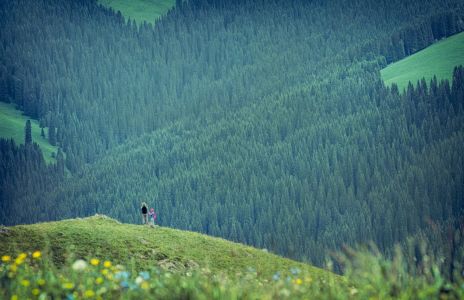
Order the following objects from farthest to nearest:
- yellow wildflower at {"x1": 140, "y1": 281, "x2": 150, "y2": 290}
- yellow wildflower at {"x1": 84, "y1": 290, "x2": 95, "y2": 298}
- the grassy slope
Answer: the grassy slope < yellow wildflower at {"x1": 140, "y1": 281, "x2": 150, "y2": 290} < yellow wildflower at {"x1": 84, "y1": 290, "x2": 95, "y2": 298}

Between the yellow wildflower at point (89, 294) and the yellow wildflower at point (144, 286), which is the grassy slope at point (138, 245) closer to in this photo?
the yellow wildflower at point (89, 294)

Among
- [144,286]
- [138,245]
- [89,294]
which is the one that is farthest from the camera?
[138,245]

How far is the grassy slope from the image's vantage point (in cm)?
4869

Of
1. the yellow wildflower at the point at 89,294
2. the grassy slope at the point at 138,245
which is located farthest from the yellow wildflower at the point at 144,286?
the grassy slope at the point at 138,245

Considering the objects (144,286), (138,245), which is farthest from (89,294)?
(138,245)

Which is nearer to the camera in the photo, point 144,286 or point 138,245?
point 144,286

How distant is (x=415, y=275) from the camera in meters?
18.1

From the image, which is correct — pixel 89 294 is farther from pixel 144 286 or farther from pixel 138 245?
pixel 138 245

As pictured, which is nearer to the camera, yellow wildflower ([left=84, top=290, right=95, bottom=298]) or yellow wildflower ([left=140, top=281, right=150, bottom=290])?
yellow wildflower ([left=84, top=290, right=95, bottom=298])

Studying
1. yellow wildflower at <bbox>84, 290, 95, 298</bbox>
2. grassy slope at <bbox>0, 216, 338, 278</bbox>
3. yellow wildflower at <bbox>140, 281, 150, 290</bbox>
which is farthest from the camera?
grassy slope at <bbox>0, 216, 338, 278</bbox>

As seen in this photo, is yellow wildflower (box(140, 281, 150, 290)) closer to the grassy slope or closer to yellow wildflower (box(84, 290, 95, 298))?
yellow wildflower (box(84, 290, 95, 298))

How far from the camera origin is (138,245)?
52219mm

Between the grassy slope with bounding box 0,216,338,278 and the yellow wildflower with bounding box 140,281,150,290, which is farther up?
the yellow wildflower with bounding box 140,281,150,290

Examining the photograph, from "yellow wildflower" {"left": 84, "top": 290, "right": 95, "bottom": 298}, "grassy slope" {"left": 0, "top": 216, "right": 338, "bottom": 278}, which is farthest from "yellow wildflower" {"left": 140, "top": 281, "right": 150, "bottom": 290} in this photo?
"grassy slope" {"left": 0, "top": 216, "right": 338, "bottom": 278}
